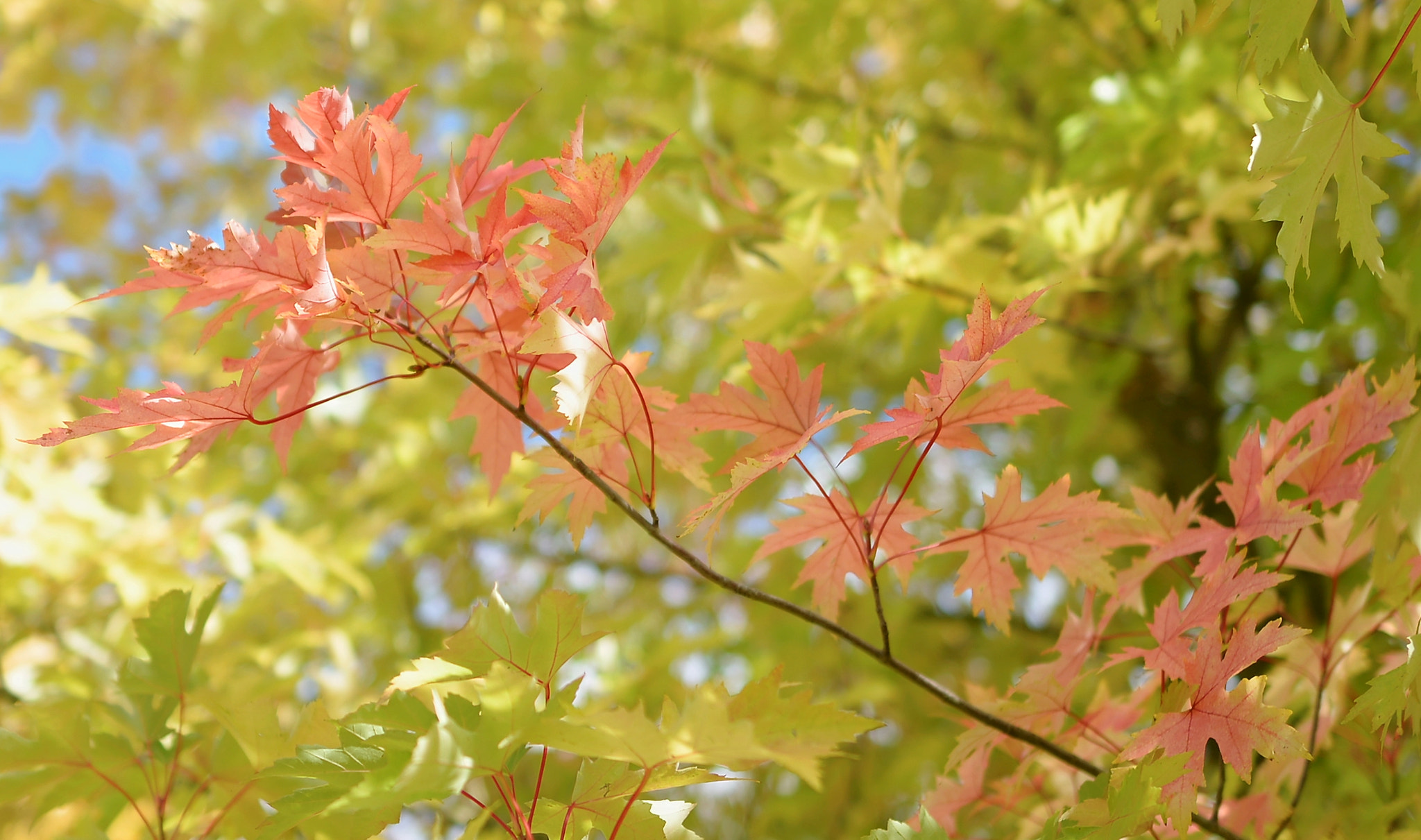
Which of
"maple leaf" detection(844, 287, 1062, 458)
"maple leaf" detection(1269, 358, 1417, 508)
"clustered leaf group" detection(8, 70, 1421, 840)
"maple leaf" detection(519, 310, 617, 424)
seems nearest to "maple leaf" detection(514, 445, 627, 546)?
"clustered leaf group" detection(8, 70, 1421, 840)

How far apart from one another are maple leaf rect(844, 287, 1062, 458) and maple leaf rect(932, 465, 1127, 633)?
0.05m

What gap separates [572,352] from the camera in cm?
59

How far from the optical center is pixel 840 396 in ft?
7.33

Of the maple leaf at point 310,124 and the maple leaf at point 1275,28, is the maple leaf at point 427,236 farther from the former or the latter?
the maple leaf at point 1275,28

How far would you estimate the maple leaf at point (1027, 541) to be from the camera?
665 mm

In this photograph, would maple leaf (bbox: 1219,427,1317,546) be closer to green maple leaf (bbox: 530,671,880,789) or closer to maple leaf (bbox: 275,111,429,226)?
green maple leaf (bbox: 530,671,880,789)

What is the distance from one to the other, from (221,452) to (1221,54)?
2551 millimetres

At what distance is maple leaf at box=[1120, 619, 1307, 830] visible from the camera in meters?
0.58

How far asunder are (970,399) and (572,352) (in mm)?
281

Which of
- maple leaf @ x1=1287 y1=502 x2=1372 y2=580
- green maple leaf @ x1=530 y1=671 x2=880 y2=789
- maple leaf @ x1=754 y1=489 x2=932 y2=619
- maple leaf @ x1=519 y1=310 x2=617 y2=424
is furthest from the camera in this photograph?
maple leaf @ x1=1287 y1=502 x2=1372 y2=580

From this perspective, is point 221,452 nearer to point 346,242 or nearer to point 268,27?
point 268,27

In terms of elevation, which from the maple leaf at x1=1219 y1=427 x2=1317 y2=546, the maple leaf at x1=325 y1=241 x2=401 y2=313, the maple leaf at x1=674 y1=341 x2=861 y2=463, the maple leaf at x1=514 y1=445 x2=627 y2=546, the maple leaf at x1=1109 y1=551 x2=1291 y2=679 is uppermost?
the maple leaf at x1=325 y1=241 x2=401 y2=313

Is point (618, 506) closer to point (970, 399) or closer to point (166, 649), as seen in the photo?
point (970, 399)

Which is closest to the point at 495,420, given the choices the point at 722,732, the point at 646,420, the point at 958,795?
the point at 646,420
